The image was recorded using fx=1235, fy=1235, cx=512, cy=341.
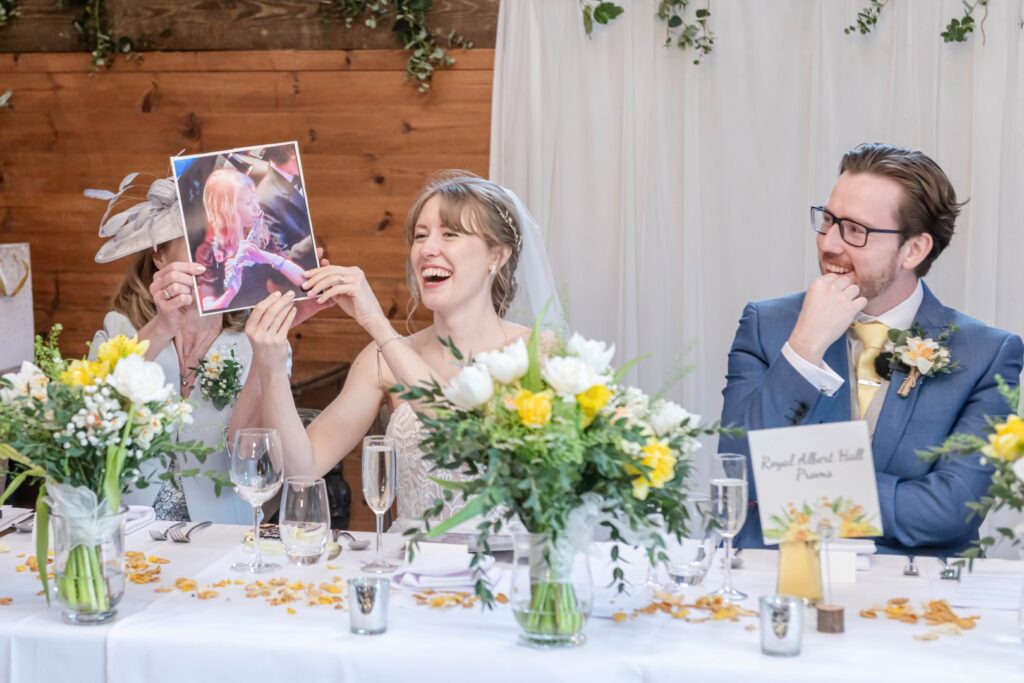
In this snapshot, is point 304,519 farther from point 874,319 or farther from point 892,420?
point 874,319

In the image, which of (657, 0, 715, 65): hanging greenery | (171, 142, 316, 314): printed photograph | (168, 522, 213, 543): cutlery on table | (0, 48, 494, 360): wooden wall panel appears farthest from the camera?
(0, 48, 494, 360): wooden wall panel

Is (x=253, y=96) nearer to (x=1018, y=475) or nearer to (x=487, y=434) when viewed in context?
(x=487, y=434)

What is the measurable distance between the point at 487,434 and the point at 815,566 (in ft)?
1.84

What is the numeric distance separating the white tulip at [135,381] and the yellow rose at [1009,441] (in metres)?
1.20

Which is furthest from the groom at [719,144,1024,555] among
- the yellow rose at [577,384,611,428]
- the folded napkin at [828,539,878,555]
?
the yellow rose at [577,384,611,428]

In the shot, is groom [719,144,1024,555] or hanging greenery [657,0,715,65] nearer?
groom [719,144,1024,555]

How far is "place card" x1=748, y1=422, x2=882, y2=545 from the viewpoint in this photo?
6.26ft

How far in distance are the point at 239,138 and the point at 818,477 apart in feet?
10.1

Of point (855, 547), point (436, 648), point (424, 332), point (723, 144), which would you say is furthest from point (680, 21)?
point (436, 648)

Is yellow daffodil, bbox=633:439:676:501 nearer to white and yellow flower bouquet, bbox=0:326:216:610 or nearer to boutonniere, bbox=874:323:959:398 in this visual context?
white and yellow flower bouquet, bbox=0:326:216:610

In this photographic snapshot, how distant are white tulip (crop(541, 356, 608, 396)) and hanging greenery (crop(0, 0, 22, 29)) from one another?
3.64 m

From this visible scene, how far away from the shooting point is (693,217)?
402cm

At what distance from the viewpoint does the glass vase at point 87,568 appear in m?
1.84

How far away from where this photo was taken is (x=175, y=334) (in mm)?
3148
